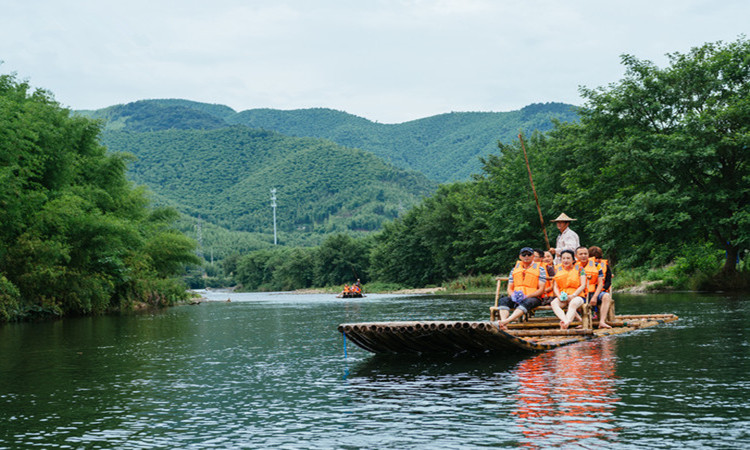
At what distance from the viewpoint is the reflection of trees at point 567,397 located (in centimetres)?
952

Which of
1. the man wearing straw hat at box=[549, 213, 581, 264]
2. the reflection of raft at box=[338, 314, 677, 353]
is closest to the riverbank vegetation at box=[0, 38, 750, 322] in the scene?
the reflection of raft at box=[338, 314, 677, 353]

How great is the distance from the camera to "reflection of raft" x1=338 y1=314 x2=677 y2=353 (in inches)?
613

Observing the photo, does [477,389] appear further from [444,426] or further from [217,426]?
[217,426]

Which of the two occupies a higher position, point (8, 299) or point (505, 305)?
point (8, 299)

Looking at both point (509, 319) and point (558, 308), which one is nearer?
point (509, 319)

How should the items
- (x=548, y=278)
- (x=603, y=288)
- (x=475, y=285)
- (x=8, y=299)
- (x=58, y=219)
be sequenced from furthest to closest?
(x=475, y=285) < (x=58, y=219) < (x=8, y=299) < (x=603, y=288) < (x=548, y=278)

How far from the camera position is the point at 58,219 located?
123 feet

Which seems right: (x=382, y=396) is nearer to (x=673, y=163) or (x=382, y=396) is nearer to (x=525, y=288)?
(x=525, y=288)

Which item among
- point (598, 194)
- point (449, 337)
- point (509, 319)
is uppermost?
point (598, 194)

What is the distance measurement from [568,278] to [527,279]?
3.18ft

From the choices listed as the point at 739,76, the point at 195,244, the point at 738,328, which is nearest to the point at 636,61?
the point at 739,76

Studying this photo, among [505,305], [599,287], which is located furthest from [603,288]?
[505,305]

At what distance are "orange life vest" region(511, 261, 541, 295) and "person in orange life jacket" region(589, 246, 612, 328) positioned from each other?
1.40 metres

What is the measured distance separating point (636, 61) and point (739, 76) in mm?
5556
